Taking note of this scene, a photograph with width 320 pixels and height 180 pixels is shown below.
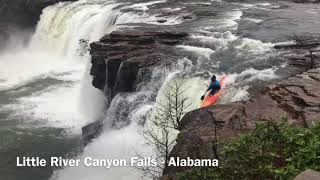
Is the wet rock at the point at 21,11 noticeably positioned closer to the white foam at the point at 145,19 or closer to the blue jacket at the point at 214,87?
the white foam at the point at 145,19

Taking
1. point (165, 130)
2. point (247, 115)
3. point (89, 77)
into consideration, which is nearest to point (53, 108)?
point (89, 77)

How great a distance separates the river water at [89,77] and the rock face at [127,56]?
63 centimetres

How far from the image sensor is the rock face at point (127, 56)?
61.1 feet

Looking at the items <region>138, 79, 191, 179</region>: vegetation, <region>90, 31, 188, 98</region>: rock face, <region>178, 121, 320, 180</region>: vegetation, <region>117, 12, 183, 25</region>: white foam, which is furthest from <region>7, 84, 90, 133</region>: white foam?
<region>178, 121, 320, 180</region>: vegetation

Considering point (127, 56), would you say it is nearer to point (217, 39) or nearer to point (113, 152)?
point (217, 39)

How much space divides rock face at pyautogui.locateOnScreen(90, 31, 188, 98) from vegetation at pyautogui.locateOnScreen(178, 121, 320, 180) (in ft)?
29.7

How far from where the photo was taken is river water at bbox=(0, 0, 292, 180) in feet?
55.1

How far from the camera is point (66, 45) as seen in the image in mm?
31844

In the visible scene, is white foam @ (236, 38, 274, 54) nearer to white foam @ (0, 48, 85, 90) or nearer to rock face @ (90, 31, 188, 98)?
rock face @ (90, 31, 188, 98)

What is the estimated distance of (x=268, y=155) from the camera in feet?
28.5

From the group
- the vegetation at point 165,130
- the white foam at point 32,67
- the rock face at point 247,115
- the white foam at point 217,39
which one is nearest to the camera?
the rock face at point 247,115

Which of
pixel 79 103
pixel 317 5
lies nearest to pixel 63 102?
pixel 79 103

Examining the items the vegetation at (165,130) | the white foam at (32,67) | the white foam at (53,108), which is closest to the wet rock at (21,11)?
the white foam at (32,67)

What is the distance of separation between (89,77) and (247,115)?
43.6ft
